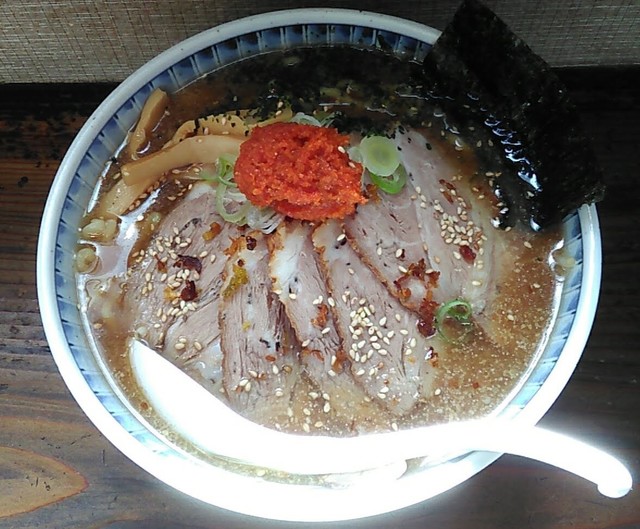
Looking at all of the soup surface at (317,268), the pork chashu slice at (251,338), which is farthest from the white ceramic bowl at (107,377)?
the pork chashu slice at (251,338)

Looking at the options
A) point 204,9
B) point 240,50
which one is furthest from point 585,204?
point 204,9

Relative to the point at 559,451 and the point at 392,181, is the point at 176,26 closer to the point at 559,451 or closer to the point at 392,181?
the point at 392,181

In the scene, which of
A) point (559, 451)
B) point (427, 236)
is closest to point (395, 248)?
point (427, 236)

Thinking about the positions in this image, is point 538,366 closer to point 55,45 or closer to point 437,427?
point 437,427

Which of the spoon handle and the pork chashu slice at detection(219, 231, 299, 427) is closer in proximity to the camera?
the spoon handle

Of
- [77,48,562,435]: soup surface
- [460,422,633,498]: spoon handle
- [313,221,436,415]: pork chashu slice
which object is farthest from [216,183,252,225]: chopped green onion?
[460,422,633,498]: spoon handle

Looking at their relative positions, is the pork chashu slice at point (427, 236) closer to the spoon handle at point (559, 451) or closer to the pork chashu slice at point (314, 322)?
the pork chashu slice at point (314, 322)

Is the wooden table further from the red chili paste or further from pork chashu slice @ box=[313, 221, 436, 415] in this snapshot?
the red chili paste
